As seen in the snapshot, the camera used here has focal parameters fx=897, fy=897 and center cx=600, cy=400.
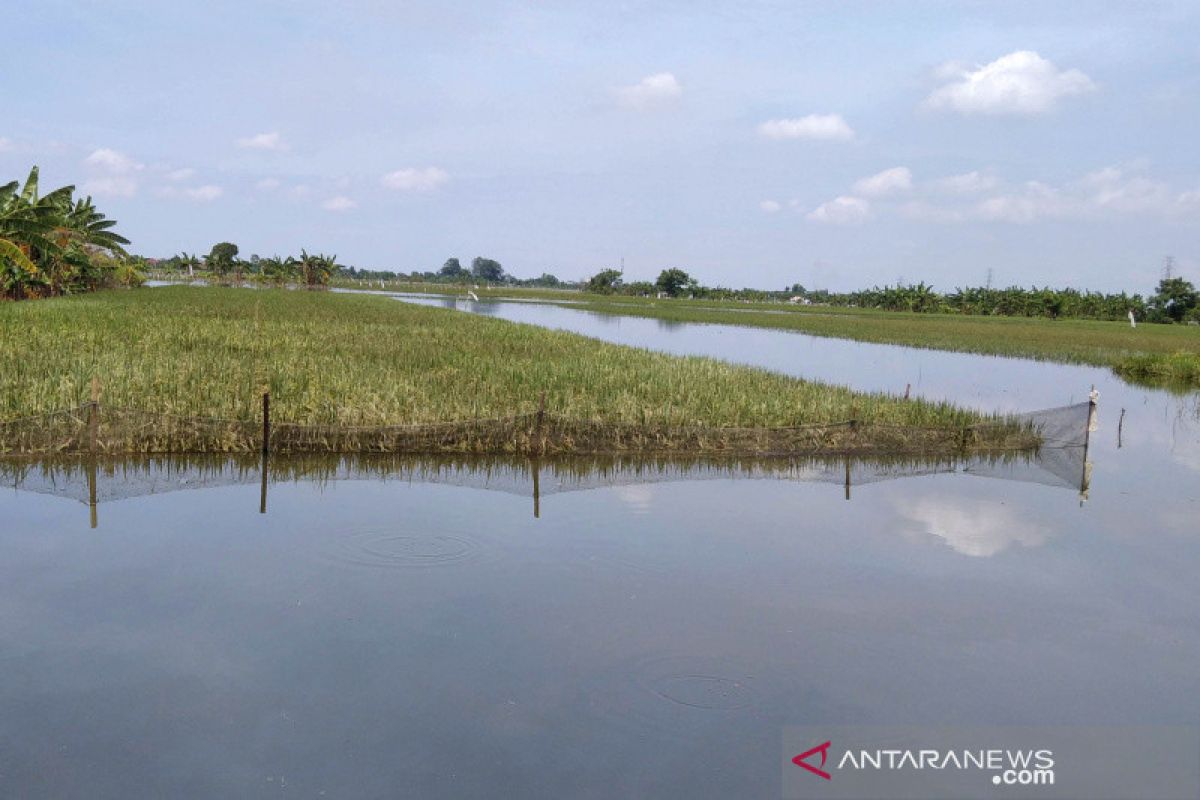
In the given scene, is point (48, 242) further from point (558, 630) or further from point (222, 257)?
point (222, 257)

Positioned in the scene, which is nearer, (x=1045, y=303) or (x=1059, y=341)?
(x=1059, y=341)

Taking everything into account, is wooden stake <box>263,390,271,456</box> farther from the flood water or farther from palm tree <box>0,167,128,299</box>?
palm tree <box>0,167,128,299</box>

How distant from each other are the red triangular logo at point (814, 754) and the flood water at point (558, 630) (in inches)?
8.7

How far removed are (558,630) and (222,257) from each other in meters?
106

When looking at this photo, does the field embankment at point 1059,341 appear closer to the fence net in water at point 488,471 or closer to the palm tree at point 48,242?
the fence net in water at point 488,471

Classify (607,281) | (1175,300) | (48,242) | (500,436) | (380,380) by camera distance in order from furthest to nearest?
(607,281) → (1175,300) → (48,242) → (380,380) → (500,436)

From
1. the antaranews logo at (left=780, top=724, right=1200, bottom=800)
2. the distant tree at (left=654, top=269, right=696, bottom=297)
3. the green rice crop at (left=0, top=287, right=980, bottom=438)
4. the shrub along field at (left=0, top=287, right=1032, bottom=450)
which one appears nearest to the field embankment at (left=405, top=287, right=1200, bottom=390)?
the green rice crop at (left=0, top=287, right=980, bottom=438)

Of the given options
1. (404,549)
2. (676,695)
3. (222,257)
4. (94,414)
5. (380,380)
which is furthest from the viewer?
(222,257)

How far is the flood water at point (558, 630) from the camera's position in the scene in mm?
5090

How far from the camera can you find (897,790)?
5.03 metres

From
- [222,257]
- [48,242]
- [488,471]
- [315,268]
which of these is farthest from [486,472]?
[222,257]

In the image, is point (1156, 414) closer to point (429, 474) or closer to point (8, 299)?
point (429, 474)

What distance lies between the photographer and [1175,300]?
69.7m

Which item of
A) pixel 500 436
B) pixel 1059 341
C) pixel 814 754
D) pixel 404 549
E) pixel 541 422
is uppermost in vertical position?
pixel 1059 341
